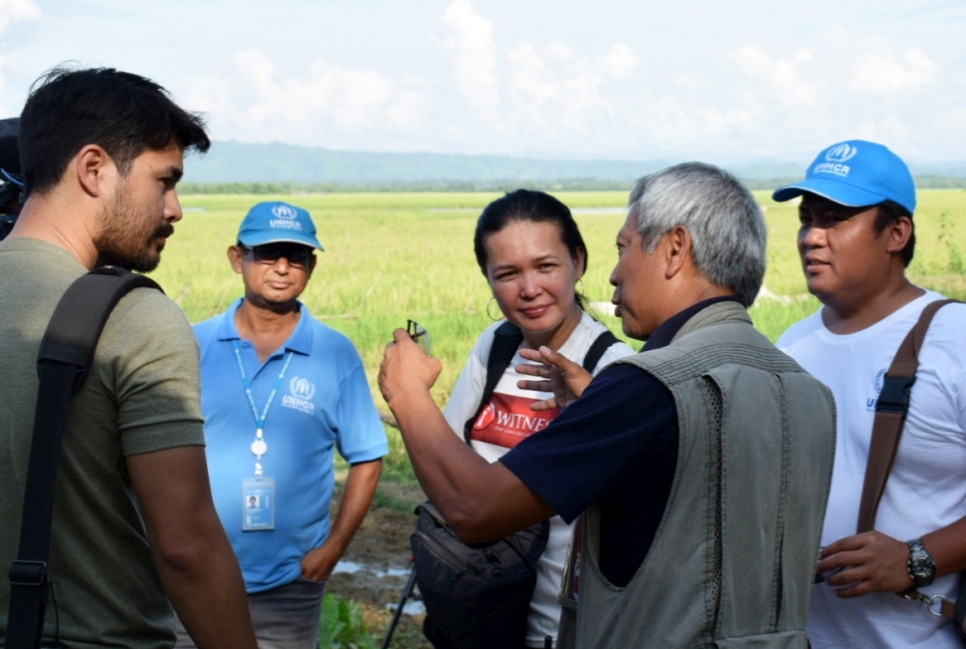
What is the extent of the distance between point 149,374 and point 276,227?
2154mm

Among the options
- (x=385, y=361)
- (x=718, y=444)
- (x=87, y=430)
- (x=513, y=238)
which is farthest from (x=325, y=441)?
(x=718, y=444)

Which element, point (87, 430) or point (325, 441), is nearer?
point (87, 430)

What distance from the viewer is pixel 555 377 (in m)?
2.41

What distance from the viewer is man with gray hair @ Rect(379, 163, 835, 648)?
1758 millimetres

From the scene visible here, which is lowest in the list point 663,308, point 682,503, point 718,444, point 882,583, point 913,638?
point 913,638

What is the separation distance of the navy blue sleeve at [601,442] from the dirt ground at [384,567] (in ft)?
11.9

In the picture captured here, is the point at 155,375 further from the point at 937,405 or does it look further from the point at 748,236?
the point at 937,405

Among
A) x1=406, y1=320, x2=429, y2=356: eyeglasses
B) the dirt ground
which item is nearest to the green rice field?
the dirt ground

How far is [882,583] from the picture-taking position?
238 cm

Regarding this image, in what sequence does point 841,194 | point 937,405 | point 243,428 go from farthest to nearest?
point 243,428 → point 841,194 → point 937,405

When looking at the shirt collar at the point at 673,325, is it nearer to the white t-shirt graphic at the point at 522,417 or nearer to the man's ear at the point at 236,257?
the white t-shirt graphic at the point at 522,417

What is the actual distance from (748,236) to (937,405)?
81 centimetres

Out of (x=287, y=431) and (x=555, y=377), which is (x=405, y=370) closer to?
(x=555, y=377)

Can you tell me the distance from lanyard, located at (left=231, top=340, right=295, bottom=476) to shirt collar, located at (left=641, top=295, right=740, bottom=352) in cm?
189
